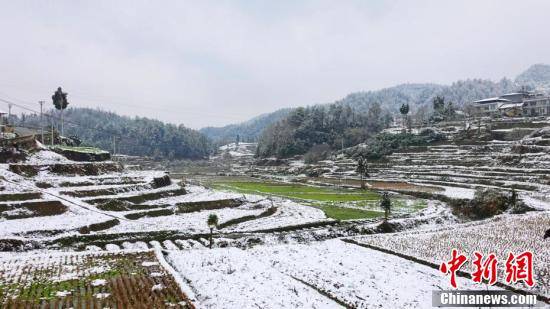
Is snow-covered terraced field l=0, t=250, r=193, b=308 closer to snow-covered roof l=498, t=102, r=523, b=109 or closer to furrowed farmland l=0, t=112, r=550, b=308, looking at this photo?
furrowed farmland l=0, t=112, r=550, b=308

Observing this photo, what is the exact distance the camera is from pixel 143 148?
607 ft

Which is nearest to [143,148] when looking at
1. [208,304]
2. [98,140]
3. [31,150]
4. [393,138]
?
[98,140]

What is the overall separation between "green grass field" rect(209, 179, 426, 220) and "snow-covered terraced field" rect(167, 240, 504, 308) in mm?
14838

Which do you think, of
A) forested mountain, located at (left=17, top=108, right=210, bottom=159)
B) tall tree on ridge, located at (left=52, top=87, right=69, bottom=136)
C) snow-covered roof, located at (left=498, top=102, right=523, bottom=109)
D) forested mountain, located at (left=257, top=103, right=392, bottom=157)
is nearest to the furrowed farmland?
tall tree on ridge, located at (left=52, top=87, right=69, bottom=136)

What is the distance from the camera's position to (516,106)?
106812 mm

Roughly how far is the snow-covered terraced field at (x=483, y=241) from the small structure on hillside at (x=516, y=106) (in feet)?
259

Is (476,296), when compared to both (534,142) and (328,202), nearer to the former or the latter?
(328,202)

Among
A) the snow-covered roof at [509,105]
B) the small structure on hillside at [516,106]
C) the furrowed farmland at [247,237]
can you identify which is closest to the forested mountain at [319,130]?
the small structure on hillside at [516,106]

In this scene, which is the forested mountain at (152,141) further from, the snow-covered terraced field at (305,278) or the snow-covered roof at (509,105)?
the snow-covered terraced field at (305,278)

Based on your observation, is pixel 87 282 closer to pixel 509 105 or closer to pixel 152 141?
pixel 509 105

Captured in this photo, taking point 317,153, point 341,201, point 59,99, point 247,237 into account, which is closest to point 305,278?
point 247,237

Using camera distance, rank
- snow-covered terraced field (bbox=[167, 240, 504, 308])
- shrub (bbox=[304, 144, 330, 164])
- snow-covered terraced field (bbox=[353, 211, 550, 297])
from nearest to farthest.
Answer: snow-covered terraced field (bbox=[167, 240, 504, 308]) < snow-covered terraced field (bbox=[353, 211, 550, 297]) < shrub (bbox=[304, 144, 330, 164])

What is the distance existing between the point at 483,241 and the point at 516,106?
9342 cm

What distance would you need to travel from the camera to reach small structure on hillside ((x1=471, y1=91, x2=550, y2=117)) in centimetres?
10462
